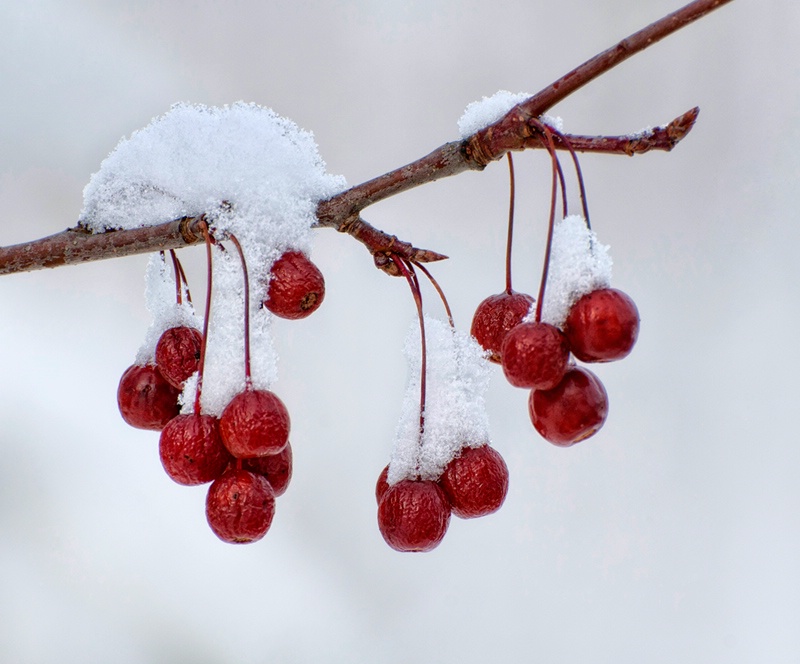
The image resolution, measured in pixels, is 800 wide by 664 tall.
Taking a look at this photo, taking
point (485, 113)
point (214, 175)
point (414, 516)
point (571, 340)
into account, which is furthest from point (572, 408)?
point (214, 175)

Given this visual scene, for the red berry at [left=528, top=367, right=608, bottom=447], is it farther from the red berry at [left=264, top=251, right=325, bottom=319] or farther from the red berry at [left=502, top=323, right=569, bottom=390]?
the red berry at [left=264, top=251, right=325, bottom=319]

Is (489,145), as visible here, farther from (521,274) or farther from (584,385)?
(521,274)

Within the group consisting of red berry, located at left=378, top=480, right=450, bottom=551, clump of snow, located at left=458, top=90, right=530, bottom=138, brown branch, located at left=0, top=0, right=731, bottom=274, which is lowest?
red berry, located at left=378, top=480, right=450, bottom=551

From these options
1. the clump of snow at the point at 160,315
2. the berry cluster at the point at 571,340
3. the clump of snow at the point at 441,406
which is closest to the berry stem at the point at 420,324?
the clump of snow at the point at 441,406

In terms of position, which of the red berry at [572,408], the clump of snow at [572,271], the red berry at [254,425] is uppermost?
the clump of snow at [572,271]

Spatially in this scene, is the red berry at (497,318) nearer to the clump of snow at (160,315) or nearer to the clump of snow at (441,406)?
the clump of snow at (441,406)

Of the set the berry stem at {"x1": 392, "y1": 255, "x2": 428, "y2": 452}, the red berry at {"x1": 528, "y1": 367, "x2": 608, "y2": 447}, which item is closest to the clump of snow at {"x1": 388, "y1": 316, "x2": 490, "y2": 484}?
the berry stem at {"x1": 392, "y1": 255, "x2": 428, "y2": 452}

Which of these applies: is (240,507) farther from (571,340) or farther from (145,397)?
(571,340)
